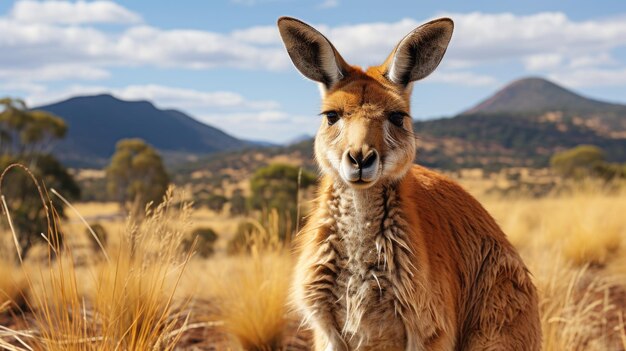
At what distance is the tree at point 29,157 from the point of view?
21547mm

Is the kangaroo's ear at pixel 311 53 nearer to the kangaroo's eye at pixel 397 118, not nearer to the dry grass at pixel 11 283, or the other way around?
the kangaroo's eye at pixel 397 118

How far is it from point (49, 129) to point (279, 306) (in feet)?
86.2

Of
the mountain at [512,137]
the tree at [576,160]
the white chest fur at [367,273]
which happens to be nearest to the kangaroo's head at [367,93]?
the white chest fur at [367,273]

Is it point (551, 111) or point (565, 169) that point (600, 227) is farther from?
point (551, 111)

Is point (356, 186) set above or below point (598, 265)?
above

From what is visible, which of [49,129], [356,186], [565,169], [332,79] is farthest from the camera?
[565,169]

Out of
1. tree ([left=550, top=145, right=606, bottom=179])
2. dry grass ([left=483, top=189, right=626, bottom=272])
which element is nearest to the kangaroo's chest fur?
dry grass ([left=483, top=189, right=626, bottom=272])

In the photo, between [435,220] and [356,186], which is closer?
[356,186]

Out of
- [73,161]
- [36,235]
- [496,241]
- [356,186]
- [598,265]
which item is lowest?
[73,161]

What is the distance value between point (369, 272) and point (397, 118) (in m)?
0.83

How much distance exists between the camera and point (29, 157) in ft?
86.1

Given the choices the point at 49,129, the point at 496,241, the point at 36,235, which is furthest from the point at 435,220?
the point at 49,129

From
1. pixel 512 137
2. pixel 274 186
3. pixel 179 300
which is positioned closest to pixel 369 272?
pixel 179 300

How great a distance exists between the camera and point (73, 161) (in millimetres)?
176250
